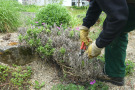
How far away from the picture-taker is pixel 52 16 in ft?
11.0

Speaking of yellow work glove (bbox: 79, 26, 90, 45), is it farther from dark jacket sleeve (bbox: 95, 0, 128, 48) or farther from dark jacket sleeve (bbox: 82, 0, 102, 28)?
dark jacket sleeve (bbox: 95, 0, 128, 48)

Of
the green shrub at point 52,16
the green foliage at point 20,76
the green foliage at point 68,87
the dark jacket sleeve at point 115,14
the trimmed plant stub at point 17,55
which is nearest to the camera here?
the dark jacket sleeve at point 115,14

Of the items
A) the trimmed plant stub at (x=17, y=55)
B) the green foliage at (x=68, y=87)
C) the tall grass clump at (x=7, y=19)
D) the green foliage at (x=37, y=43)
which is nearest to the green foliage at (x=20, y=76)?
the trimmed plant stub at (x=17, y=55)

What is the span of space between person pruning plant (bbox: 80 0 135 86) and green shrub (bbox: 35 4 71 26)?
135 centimetres

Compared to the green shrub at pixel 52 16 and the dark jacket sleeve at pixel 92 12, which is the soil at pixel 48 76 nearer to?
the dark jacket sleeve at pixel 92 12

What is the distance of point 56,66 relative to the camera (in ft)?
7.82

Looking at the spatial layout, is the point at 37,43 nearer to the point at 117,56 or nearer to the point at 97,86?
the point at 97,86

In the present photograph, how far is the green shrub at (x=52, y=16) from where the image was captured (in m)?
3.29

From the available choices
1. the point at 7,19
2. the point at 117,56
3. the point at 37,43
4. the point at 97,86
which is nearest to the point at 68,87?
the point at 97,86

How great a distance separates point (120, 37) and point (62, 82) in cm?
108

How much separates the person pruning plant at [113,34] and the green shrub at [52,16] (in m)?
1.35

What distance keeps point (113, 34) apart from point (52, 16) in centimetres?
226

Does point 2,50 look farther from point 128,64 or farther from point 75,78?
point 128,64

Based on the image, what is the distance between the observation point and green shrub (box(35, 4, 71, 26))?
329 centimetres
